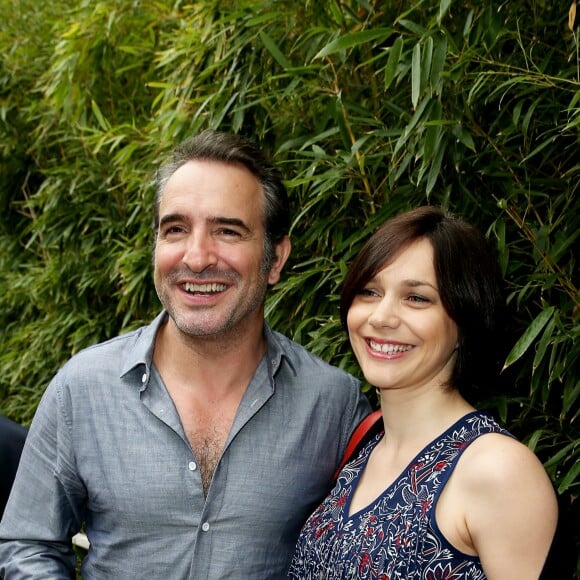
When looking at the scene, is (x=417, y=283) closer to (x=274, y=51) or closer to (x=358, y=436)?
(x=358, y=436)

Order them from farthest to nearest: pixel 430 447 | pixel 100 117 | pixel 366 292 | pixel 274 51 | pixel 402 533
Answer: pixel 100 117, pixel 274 51, pixel 366 292, pixel 430 447, pixel 402 533

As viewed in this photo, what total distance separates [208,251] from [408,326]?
512 millimetres

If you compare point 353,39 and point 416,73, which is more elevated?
point 353,39

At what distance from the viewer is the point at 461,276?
61.6 inches

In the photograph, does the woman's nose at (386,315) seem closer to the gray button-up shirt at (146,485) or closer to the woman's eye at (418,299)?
the woman's eye at (418,299)

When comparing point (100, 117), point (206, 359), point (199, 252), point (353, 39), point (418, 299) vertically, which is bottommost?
point (206, 359)

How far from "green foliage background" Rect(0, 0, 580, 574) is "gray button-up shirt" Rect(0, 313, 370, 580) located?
57 cm

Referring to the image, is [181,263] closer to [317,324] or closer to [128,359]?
[128,359]

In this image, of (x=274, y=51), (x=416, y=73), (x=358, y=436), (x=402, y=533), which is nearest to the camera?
(x=402, y=533)

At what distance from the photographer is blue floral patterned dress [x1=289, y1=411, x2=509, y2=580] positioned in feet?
4.61

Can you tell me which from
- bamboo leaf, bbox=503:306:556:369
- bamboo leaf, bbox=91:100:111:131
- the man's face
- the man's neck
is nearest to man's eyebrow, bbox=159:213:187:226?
the man's face

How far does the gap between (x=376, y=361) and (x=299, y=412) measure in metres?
0.36

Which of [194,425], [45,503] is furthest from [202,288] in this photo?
[45,503]

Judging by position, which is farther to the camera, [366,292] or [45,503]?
[45,503]
